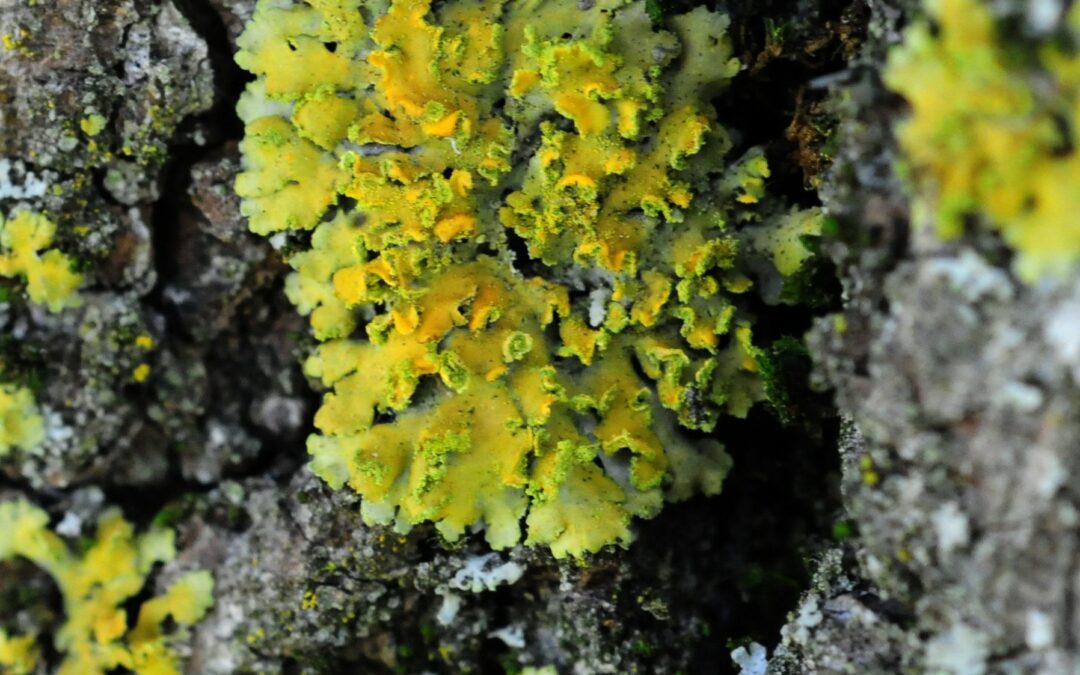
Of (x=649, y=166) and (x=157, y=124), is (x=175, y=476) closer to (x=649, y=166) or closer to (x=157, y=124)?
(x=157, y=124)

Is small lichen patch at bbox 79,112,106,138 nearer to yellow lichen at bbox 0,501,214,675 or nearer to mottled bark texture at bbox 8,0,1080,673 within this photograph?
mottled bark texture at bbox 8,0,1080,673

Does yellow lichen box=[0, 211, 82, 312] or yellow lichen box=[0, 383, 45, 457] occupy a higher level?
yellow lichen box=[0, 211, 82, 312]

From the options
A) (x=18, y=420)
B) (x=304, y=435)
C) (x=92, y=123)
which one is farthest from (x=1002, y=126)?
(x=18, y=420)

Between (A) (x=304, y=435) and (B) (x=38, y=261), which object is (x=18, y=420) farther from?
(A) (x=304, y=435)

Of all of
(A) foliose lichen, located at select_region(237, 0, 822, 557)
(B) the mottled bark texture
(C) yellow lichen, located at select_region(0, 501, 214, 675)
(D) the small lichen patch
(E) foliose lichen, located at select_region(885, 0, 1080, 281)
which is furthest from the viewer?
(C) yellow lichen, located at select_region(0, 501, 214, 675)

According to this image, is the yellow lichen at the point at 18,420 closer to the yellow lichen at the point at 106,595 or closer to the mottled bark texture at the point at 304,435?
the mottled bark texture at the point at 304,435

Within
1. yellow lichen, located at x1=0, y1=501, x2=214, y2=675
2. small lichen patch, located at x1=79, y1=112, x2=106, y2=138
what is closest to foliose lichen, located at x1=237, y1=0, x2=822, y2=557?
small lichen patch, located at x1=79, y1=112, x2=106, y2=138

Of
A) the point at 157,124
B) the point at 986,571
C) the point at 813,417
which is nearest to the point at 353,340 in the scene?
the point at 157,124
